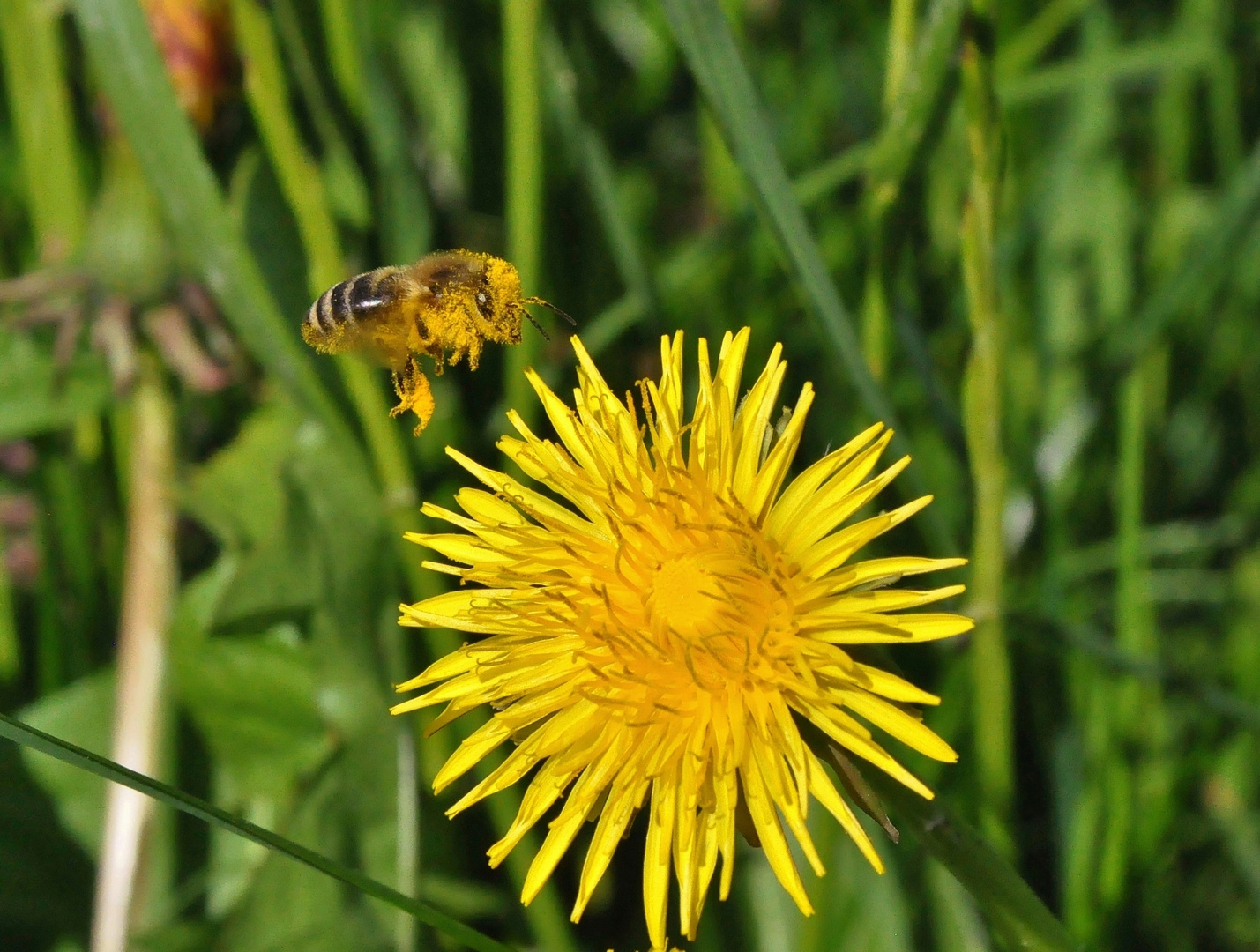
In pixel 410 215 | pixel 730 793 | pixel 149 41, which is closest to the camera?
pixel 730 793

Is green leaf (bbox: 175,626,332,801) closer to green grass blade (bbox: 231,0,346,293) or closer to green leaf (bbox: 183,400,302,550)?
green leaf (bbox: 183,400,302,550)

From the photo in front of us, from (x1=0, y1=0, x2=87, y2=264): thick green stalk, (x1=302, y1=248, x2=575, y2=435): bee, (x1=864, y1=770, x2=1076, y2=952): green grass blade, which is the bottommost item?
(x1=864, y1=770, x2=1076, y2=952): green grass blade

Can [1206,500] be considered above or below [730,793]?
above

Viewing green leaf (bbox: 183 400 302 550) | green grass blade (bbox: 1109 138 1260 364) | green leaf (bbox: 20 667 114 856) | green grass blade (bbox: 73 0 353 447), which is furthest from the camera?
green leaf (bbox: 183 400 302 550)

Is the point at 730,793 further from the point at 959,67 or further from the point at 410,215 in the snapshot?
the point at 410,215

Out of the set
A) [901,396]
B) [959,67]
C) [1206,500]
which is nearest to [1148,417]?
[1206,500]

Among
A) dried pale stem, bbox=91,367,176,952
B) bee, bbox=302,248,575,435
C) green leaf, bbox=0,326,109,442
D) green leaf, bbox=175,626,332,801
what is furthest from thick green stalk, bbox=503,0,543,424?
green leaf, bbox=0,326,109,442
